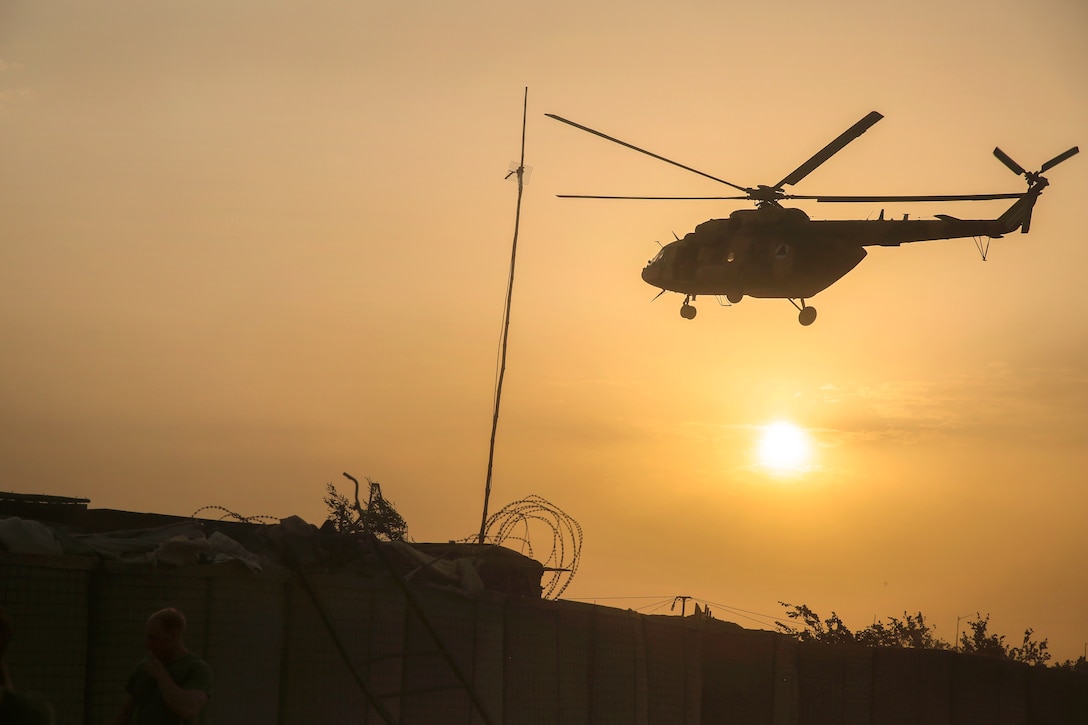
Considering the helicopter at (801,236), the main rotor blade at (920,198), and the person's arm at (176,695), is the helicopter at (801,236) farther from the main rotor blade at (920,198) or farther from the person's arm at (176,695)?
the person's arm at (176,695)

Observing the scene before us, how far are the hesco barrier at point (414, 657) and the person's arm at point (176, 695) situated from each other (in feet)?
7.52

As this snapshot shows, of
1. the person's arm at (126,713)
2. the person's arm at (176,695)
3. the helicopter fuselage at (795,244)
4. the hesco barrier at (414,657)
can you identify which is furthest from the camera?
the helicopter fuselage at (795,244)

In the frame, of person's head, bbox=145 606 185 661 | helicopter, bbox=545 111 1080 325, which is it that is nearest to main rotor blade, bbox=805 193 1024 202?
helicopter, bbox=545 111 1080 325

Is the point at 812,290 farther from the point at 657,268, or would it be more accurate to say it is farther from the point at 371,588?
the point at 371,588

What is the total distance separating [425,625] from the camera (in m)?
11.2

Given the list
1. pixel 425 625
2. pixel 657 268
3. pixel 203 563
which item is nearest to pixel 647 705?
pixel 425 625

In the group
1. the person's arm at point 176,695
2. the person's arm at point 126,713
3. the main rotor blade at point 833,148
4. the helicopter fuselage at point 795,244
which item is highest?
the main rotor blade at point 833,148

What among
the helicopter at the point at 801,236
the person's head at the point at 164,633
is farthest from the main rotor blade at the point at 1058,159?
the person's head at the point at 164,633

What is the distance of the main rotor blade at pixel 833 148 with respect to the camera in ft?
78.7

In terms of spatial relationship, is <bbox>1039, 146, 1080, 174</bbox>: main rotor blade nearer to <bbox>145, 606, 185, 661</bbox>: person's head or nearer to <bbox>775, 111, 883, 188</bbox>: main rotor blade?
<bbox>775, 111, 883, 188</bbox>: main rotor blade

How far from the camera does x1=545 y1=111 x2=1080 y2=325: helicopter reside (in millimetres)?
25672

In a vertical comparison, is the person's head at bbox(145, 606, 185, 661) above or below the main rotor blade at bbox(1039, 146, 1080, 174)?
below

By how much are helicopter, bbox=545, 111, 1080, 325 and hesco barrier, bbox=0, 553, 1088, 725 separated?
9.29 m

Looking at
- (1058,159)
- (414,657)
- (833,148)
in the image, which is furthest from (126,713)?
(1058,159)
